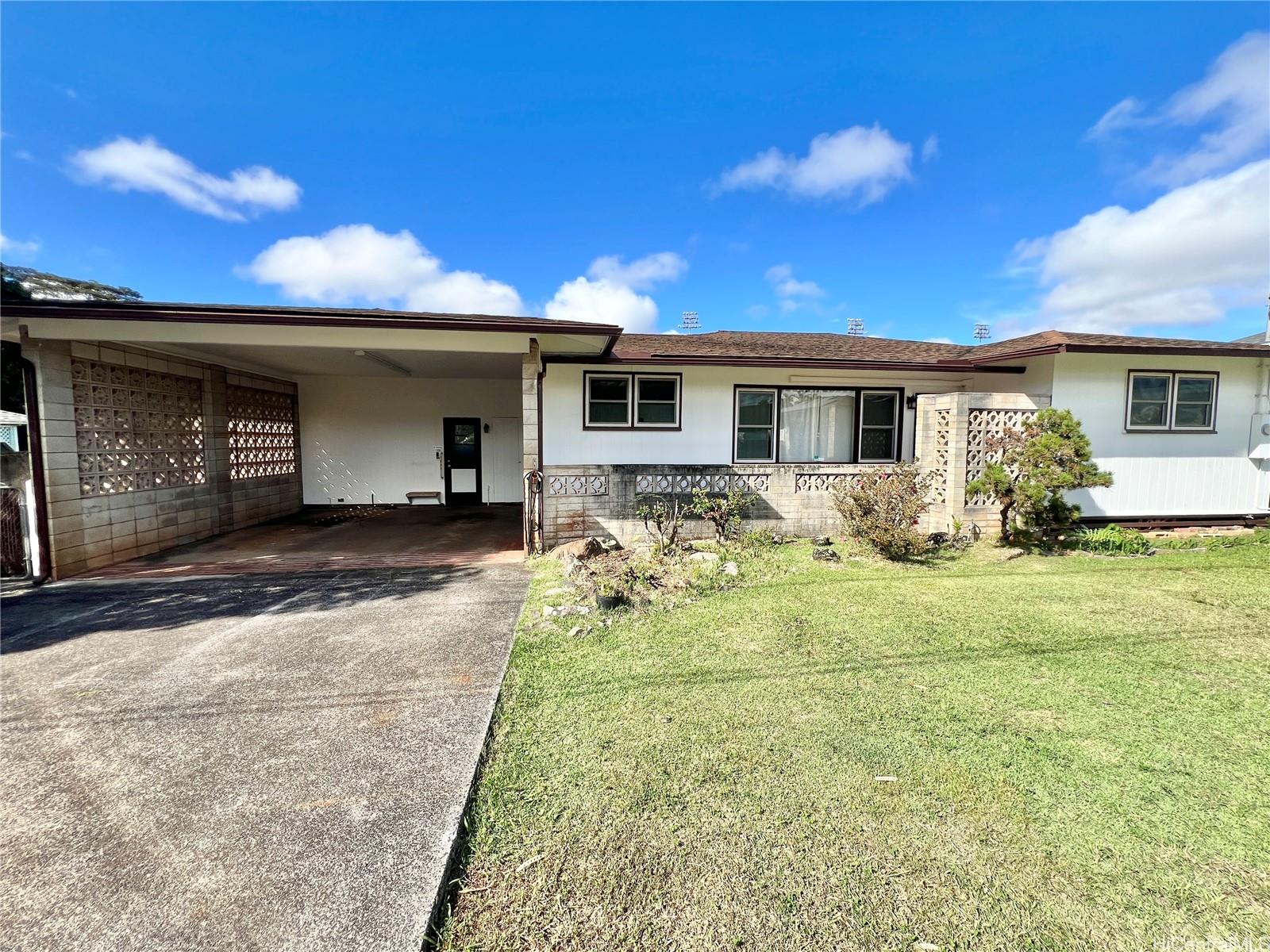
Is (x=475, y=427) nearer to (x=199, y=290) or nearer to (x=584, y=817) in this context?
(x=584, y=817)

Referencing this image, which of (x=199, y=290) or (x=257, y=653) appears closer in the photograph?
(x=257, y=653)

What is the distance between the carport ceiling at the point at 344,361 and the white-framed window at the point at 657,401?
6.80 feet

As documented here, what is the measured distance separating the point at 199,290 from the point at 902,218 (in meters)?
26.9

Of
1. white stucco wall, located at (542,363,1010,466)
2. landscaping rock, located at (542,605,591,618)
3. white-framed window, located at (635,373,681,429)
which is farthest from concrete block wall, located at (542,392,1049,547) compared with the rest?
landscaping rock, located at (542,605,591,618)

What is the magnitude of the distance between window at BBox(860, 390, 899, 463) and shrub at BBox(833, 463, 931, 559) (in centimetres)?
226

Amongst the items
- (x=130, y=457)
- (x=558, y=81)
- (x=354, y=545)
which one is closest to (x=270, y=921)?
(x=354, y=545)

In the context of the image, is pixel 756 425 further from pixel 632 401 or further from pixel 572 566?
pixel 572 566

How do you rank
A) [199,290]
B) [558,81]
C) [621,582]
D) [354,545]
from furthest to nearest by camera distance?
[199,290] < [558,81] < [354,545] < [621,582]

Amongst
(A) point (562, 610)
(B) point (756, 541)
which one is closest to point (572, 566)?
(A) point (562, 610)

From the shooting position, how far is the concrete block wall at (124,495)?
619 cm

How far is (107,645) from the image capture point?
14.2 ft

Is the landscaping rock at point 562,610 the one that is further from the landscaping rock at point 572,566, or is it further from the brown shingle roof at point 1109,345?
the brown shingle roof at point 1109,345

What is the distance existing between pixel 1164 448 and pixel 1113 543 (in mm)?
2925

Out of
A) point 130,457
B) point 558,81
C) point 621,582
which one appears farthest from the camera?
point 558,81
